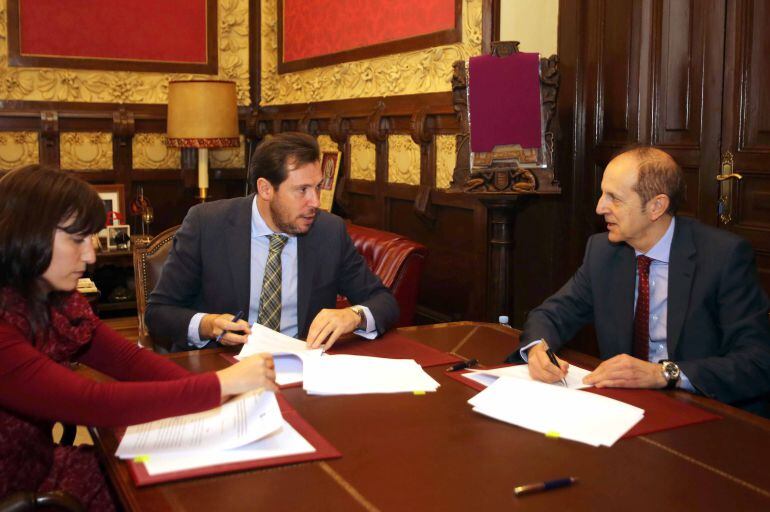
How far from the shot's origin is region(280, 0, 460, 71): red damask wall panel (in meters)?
4.70

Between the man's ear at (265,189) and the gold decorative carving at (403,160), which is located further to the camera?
the gold decorative carving at (403,160)

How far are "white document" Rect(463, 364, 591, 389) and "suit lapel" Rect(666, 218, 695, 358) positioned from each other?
33 cm

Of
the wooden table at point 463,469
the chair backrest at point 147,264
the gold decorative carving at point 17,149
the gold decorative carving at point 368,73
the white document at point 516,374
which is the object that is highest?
the gold decorative carving at point 368,73

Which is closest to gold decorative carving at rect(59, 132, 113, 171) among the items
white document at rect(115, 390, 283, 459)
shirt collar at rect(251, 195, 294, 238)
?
shirt collar at rect(251, 195, 294, 238)

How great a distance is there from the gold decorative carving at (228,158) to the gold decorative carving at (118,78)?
1.32 ft

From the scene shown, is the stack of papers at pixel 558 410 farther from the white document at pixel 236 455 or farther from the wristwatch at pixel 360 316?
the wristwatch at pixel 360 316

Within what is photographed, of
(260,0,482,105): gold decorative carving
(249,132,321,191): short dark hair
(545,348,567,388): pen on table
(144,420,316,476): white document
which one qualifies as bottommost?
(144,420,316,476): white document

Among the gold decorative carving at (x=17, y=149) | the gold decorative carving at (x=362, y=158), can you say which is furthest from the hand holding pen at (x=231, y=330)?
the gold decorative carving at (x=17, y=149)

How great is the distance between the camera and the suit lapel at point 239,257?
2.80 m

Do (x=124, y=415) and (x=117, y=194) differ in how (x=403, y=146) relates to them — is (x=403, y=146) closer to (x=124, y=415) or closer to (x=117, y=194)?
(x=117, y=194)

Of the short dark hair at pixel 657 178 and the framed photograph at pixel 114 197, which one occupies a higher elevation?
the short dark hair at pixel 657 178

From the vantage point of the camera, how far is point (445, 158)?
4.64m

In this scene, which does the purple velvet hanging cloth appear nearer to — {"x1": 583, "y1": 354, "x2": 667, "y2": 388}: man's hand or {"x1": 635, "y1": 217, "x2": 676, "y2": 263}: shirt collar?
{"x1": 635, "y1": 217, "x2": 676, "y2": 263}: shirt collar

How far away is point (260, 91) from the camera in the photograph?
22.7ft
